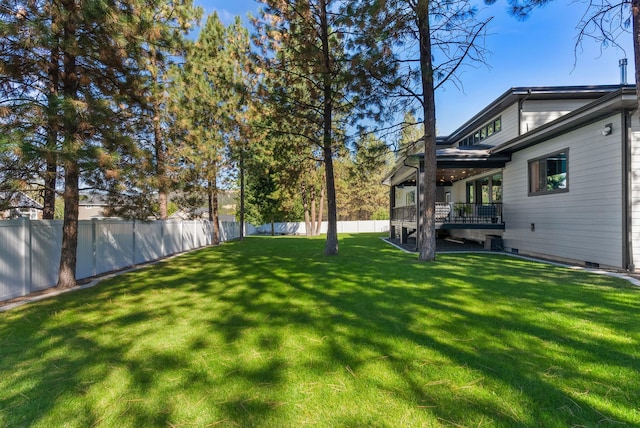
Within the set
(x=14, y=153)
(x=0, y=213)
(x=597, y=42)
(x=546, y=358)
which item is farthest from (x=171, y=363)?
(x=597, y=42)

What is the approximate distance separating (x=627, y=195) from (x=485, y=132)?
853 centimetres

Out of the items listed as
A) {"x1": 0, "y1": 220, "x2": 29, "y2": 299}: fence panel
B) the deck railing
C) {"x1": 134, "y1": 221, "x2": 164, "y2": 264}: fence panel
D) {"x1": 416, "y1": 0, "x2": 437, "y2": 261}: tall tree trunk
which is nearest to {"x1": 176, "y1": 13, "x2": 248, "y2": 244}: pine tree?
{"x1": 134, "y1": 221, "x2": 164, "y2": 264}: fence panel

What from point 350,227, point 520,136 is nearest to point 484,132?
point 520,136

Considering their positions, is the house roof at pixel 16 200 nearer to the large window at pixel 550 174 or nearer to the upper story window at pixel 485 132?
the large window at pixel 550 174

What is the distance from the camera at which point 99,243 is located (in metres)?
7.68

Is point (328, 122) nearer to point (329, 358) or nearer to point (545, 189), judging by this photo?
point (545, 189)

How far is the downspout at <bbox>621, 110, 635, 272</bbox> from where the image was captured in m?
6.85

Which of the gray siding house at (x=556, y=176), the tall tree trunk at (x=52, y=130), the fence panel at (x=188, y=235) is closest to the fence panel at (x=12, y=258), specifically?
the tall tree trunk at (x=52, y=130)

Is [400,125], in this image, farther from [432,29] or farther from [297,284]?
[297,284]

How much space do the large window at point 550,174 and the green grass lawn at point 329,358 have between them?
4.50m

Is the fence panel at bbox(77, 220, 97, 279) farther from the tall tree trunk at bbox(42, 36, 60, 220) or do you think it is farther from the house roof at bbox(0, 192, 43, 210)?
the house roof at bbox(0, 192, 43, 210)

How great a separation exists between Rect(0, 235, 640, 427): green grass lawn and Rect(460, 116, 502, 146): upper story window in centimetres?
972

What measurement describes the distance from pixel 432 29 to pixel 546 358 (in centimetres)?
826

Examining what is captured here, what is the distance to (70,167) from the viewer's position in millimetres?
5375
